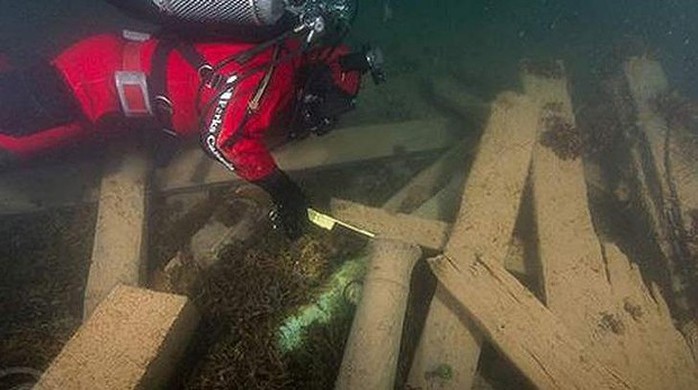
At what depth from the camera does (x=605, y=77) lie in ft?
19.2

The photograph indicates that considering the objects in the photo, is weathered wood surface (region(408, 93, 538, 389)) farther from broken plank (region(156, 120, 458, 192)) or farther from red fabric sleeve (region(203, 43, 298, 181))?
red fabric sleeve (region(203, 43, 298, 181))

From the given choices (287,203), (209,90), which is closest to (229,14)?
(209,90)

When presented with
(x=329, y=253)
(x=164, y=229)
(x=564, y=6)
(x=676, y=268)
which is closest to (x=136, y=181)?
(x=164, y=229)

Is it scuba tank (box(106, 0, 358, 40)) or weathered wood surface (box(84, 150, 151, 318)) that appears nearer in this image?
scuba tank (box(106, 0, 358, 40))

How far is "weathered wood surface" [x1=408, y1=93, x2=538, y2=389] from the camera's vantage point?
3.23m

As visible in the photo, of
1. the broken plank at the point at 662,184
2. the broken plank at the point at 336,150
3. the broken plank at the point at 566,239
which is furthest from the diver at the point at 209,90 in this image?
the broken plank at the point at 662,184

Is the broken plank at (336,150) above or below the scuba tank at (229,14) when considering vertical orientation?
below

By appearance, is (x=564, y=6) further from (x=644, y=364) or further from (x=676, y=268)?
(x=644, y=364)

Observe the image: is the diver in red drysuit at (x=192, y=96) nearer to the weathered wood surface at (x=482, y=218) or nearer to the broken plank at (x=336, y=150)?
the broken plank at (x=336, y=150)

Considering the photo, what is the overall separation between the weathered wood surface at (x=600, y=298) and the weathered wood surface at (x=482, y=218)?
248 mm

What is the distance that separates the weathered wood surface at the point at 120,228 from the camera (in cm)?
348

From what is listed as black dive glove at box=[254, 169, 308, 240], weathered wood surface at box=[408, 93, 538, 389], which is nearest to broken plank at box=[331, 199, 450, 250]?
weathered wood surface at box=[408, 93, 538, 389]

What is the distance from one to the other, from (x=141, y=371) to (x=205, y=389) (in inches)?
28.4

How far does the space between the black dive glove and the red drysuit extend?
104mm
